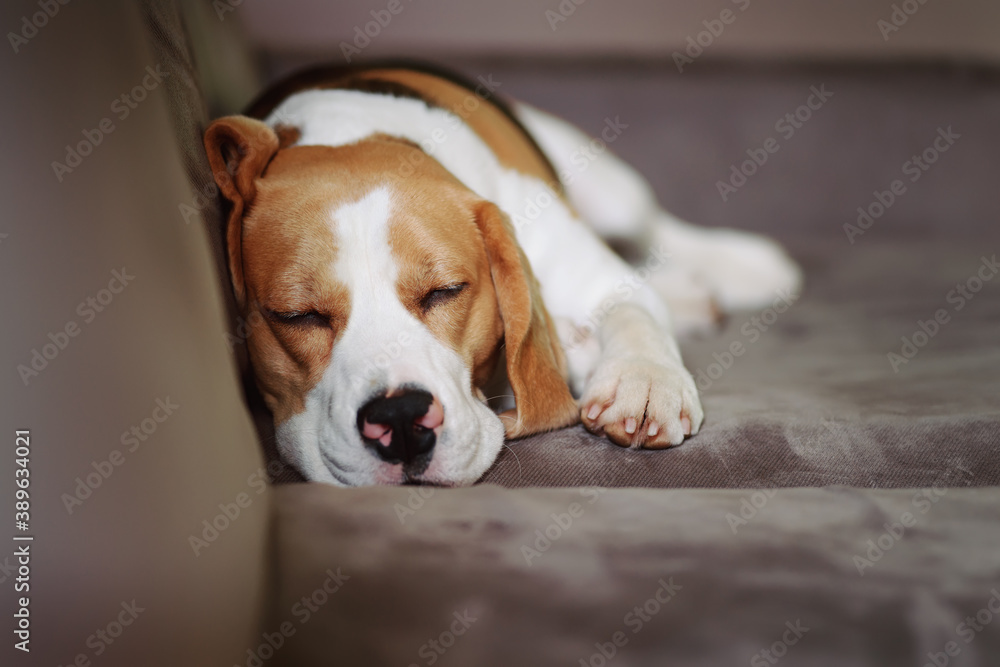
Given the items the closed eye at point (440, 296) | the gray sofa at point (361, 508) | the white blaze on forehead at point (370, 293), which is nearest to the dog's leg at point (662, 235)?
the gray sofa at point (361, 508)

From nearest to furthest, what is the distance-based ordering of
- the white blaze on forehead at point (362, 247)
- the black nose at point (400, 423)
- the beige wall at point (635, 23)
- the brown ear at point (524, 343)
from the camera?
1. the black nose at point (400, 423)
2. the white blaze on forehead at point (362, 247)
3. the brown ear at point (524, 343)
4. the beige wall at point (635, 23)

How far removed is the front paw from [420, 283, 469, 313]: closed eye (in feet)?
1.07

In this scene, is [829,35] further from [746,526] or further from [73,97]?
[73,97]

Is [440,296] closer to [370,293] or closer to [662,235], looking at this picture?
[370,293]

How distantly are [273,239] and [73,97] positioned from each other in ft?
1.60

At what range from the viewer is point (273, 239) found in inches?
55.5

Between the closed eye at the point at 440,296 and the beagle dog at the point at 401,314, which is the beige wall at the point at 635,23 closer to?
the beagle dog at the point at 401,314

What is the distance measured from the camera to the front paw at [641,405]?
4.58 feet

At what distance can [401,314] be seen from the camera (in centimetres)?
137

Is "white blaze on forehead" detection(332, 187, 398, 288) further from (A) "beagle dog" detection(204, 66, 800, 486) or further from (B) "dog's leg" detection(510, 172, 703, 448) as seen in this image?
(B) "dog's leg" detection(510, 172, 703, 448)

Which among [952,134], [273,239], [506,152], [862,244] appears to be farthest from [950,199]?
[273,239]

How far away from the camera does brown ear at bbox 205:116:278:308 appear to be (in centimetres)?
142

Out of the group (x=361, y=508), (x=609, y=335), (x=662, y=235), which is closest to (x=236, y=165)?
(x=361, y=508)

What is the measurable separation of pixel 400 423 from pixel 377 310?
0.24m
